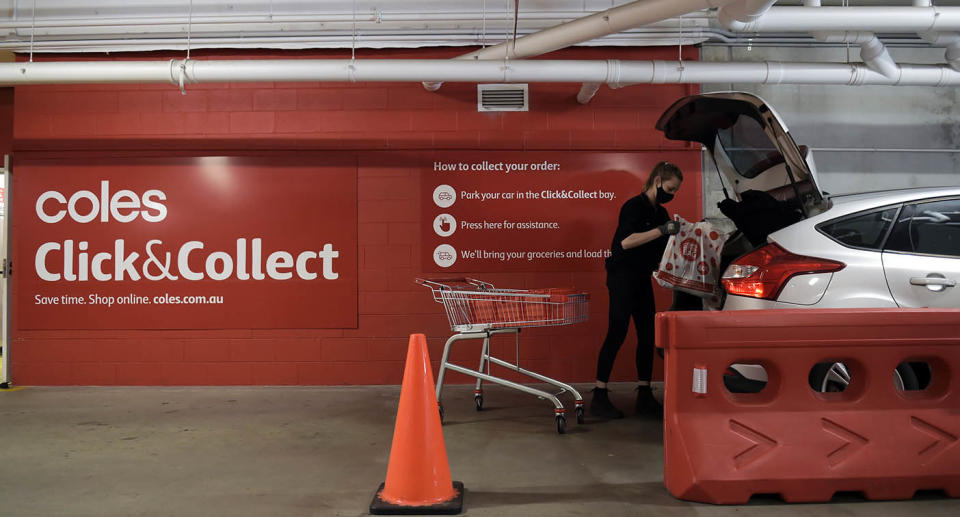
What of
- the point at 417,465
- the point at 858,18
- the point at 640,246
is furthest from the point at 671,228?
the point at 417,465

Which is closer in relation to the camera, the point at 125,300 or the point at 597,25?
the point at 597,25

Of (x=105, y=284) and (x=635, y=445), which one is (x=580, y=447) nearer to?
(x=635, y=445)

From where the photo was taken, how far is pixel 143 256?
Answer: 18.9ft

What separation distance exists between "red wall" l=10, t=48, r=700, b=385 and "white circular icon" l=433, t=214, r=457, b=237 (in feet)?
0.48

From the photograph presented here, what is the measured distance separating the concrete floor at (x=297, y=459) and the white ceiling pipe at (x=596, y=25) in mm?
2623

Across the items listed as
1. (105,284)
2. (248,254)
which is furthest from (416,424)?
(105,284)

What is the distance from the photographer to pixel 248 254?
18.9ft

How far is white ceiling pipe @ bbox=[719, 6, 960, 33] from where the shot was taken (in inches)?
Result: 170

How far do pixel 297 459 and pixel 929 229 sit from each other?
11.6 feet

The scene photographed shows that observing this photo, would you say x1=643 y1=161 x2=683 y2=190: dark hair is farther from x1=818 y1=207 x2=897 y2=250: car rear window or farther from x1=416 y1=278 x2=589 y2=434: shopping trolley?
x1=818 y1=207 x2=897 y2=250: car rear window

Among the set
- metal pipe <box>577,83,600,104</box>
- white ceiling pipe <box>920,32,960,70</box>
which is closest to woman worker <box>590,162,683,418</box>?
metal pipe <box>577,83,600,104</box>

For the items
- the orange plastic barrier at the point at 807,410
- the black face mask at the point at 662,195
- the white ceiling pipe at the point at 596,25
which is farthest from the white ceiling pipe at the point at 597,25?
the orange plastic barrier at the point at 807,410

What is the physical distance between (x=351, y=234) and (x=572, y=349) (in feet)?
7.18

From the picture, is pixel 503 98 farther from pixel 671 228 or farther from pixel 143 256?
pixel 143 256
